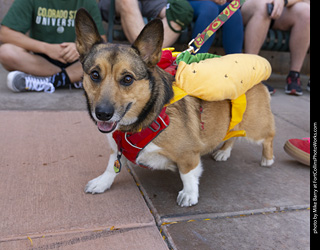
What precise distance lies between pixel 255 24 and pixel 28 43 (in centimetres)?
358

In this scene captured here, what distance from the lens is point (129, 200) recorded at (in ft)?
6.82

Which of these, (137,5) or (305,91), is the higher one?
(137,5)

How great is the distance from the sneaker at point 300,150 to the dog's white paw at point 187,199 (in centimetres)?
122

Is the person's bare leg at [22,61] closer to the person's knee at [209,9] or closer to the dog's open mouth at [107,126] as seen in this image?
the person's knee at [209,9]

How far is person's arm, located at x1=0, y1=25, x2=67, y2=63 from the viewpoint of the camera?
432 centimetres

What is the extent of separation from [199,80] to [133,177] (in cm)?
97

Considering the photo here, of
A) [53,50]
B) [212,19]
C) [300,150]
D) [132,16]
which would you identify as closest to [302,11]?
[212,19]

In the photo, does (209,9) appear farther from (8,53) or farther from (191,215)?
(191,215)

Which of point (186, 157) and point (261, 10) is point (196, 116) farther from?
point (261, 10)

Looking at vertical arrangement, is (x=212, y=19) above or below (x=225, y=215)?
above

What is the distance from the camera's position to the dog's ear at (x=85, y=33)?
193 cm

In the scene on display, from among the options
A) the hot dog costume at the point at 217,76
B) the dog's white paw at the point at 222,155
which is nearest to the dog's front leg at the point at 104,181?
the hot dog costume at the point at 217,76
